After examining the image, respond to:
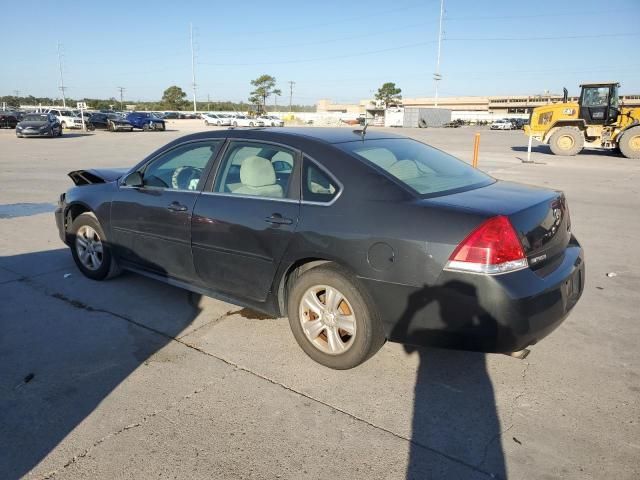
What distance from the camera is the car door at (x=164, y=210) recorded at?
3982 mm

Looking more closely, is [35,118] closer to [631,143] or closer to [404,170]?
[631,143]

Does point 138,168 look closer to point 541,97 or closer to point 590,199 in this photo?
point 590,199

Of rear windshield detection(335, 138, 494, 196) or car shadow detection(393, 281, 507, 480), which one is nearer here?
car shadow detection(393, 281, 507, 480)

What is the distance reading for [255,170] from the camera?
3.77 m

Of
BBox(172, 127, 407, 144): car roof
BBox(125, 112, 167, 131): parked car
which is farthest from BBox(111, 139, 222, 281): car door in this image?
BBox(125, 112, 167, 131): parked car

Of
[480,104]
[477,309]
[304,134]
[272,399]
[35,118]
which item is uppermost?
[480,104]

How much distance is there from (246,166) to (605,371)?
2934 mm

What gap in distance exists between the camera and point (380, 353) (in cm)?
356

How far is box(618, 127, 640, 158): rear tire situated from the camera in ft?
62.7

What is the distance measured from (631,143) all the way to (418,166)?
64.6 ft

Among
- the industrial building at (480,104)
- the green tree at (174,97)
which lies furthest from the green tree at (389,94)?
the green tree at (174,97)

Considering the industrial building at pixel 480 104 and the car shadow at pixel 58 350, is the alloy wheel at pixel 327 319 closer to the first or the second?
the car shadow at pixel 58 350

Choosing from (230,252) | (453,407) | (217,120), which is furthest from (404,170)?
(217,120)

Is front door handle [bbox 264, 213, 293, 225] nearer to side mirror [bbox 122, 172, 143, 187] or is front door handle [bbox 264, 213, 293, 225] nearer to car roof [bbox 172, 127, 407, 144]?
car roof [bbox 172, 127, 407, 144]
